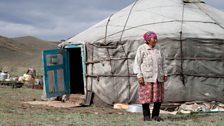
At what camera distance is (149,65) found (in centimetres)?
670

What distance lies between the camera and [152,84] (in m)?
6.67

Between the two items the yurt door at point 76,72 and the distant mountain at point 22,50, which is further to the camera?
the distant mountain at point 22,50

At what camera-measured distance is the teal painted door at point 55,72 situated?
407 inches

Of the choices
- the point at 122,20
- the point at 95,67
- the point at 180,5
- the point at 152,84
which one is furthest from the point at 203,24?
the point at 152,84

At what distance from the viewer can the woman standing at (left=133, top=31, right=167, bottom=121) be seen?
6645 mm

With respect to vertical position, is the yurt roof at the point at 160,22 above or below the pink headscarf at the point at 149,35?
above

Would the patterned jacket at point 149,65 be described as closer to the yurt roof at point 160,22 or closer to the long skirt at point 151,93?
the long skirt at point 151,93

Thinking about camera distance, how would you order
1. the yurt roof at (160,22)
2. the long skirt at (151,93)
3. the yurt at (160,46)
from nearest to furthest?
the long skirt at (151,93) < the yurt at (160,46) < the yurt roof at (160,22)

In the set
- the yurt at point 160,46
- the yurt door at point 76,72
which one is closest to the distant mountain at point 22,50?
the yurt door at point 76,72

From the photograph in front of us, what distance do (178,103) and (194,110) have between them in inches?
23.6

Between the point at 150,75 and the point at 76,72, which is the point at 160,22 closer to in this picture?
the point at 150,75

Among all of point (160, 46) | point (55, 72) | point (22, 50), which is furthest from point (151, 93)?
point (22, 50)

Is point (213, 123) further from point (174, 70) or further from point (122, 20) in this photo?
point (122, 20)

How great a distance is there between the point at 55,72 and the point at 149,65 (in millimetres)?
4260
